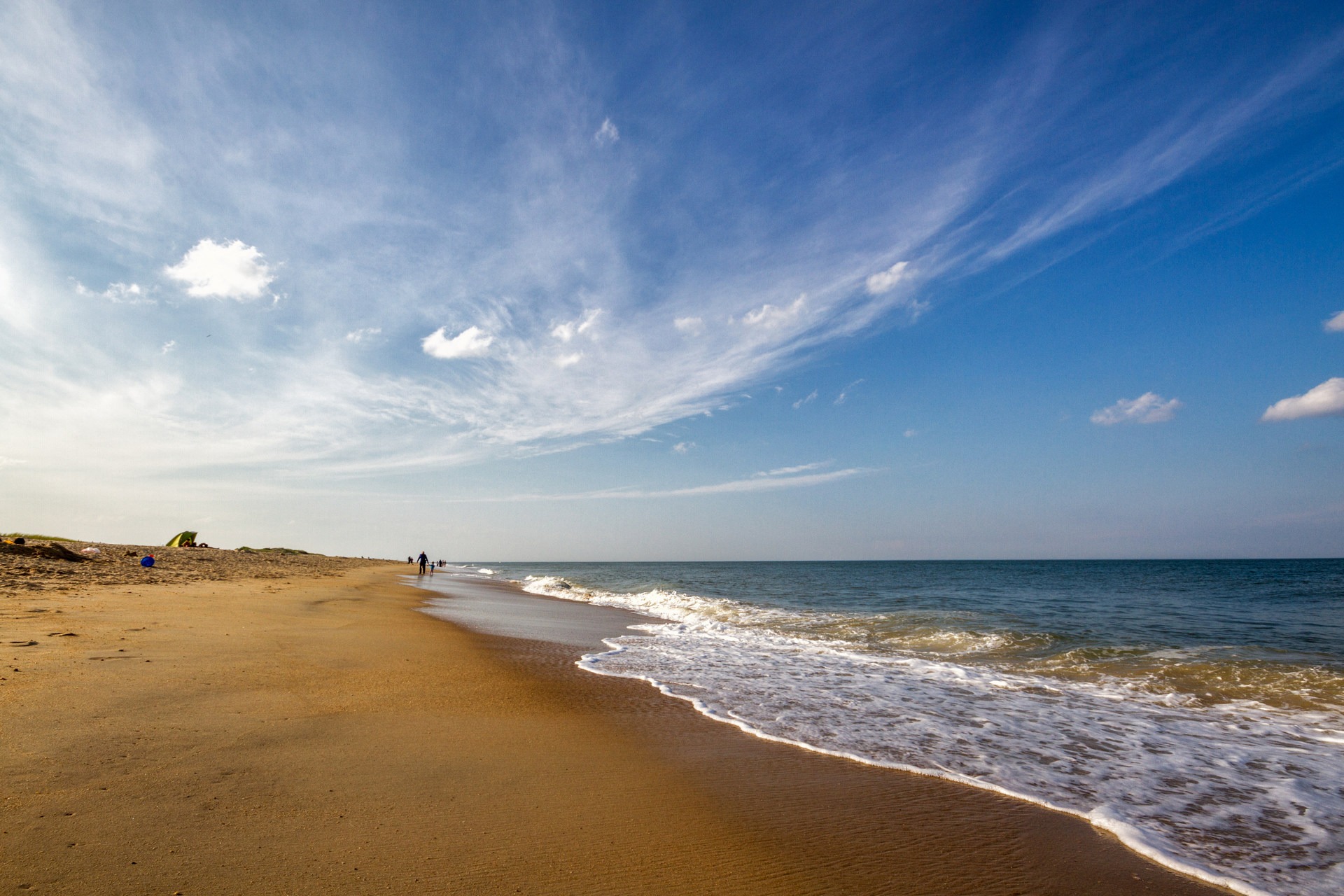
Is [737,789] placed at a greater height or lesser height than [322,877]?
lesser

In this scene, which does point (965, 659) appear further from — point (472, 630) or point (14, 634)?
point (14, 634)

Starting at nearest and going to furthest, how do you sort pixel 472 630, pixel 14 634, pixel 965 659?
pixel 14 634
pixel 965 659
pixel 472 630

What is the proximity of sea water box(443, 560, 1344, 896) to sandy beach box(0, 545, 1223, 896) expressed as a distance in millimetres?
641

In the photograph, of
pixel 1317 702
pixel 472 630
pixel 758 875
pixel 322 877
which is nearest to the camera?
pixel 322 877

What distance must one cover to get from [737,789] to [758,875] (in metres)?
1.39

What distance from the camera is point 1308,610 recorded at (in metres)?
22.8

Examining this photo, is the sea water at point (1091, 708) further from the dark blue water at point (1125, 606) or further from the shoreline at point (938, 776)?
the dark blue water at point (1125, 606)

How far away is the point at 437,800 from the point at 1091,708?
8.88m

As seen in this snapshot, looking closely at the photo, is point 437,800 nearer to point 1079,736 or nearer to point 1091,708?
point 1079,736

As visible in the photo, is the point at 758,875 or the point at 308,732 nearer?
the point at 758,875

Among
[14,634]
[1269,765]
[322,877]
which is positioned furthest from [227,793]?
[1269,765]

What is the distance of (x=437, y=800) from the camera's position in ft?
13.4

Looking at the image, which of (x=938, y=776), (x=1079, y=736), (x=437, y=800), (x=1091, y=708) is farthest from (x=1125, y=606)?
(x=437, y=800)

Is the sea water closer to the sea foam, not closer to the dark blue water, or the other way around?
the sea foam
